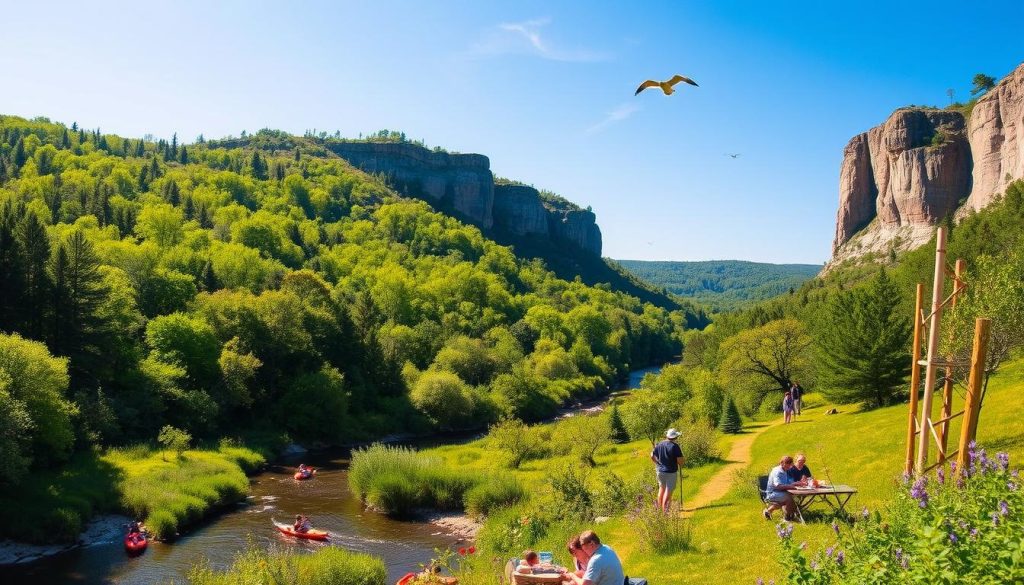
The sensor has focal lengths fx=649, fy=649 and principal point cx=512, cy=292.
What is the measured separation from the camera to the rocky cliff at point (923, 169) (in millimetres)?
107875

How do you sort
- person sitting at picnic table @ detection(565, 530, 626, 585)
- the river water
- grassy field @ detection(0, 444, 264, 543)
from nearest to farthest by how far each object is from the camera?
person sitting at picnic table @ detection(565, 530, 626, 585) → the river water → grassy field @ detection(0, 444, 264, 543)

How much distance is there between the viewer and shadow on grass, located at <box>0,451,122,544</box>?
24984 mm

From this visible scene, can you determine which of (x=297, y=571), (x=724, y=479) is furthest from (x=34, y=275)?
(x=724, y=479)

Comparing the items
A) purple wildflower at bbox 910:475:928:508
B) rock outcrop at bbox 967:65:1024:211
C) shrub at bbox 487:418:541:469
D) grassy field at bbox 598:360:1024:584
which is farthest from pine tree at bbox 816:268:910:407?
rock outcrop at bbox 967:65:1024:211

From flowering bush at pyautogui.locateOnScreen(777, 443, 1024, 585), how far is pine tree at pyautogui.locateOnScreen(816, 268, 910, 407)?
1126 inches

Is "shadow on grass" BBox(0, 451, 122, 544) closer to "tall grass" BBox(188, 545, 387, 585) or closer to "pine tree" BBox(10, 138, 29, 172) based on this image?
"tall grass" BBox(188, 545, 387, 585)

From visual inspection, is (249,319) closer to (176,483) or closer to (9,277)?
(9,277)

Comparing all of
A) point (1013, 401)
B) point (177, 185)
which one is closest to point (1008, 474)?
point (1013, 401)

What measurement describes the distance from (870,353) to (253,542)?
30.5m

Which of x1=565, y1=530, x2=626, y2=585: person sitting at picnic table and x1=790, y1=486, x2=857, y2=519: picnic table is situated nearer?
x1=565, y1=530, x2=626, y2=585: person sitting at picnic table

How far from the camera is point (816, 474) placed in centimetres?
1953

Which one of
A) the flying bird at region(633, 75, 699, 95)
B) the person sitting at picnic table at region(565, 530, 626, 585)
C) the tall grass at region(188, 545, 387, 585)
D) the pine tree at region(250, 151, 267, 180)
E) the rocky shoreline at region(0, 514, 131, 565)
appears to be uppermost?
the pine tree at region(250, 151, 267, 180)

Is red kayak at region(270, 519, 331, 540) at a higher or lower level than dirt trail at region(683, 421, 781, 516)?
lower

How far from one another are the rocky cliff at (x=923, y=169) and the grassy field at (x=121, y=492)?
117 metres
